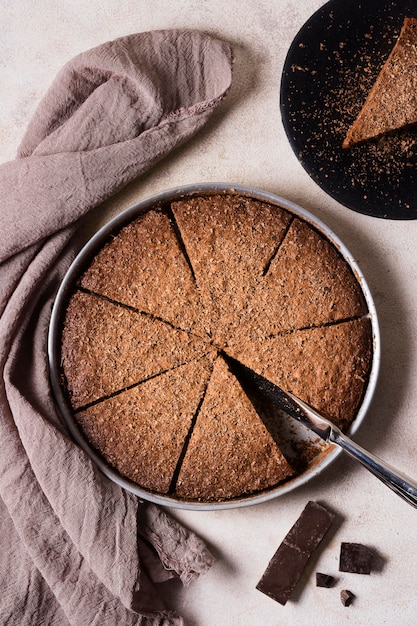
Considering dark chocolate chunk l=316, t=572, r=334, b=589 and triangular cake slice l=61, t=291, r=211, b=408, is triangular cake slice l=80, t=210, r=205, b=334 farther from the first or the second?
dark chocolate chunk l=316, t=572, r=334, b=589

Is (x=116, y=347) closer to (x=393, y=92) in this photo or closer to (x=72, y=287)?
(x=72, y=287)

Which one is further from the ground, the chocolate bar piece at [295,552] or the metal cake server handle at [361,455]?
the metal cake server handle at [361,455]

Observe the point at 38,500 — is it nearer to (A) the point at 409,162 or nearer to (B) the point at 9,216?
(B) the point at 9,216

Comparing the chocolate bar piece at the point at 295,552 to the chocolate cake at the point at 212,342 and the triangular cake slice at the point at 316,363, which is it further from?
the triangular cake slice at the point at 316,363

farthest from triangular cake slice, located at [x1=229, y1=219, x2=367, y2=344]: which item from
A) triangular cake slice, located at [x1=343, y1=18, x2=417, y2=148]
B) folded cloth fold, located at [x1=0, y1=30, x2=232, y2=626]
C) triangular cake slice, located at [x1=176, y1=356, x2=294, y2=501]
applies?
folded cloth fold, located at [x1=0, y1=30, x2=232, y2=626]

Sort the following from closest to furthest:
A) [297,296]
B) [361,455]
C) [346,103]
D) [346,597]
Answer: [361,455], [297,296], [346,103], [346,597]

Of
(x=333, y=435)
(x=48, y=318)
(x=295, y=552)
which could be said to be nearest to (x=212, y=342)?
(x=333, y=435)

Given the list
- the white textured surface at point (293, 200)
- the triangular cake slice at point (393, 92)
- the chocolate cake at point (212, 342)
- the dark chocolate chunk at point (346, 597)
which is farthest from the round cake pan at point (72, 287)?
the dark chocolate chunk at point (346, 597)
